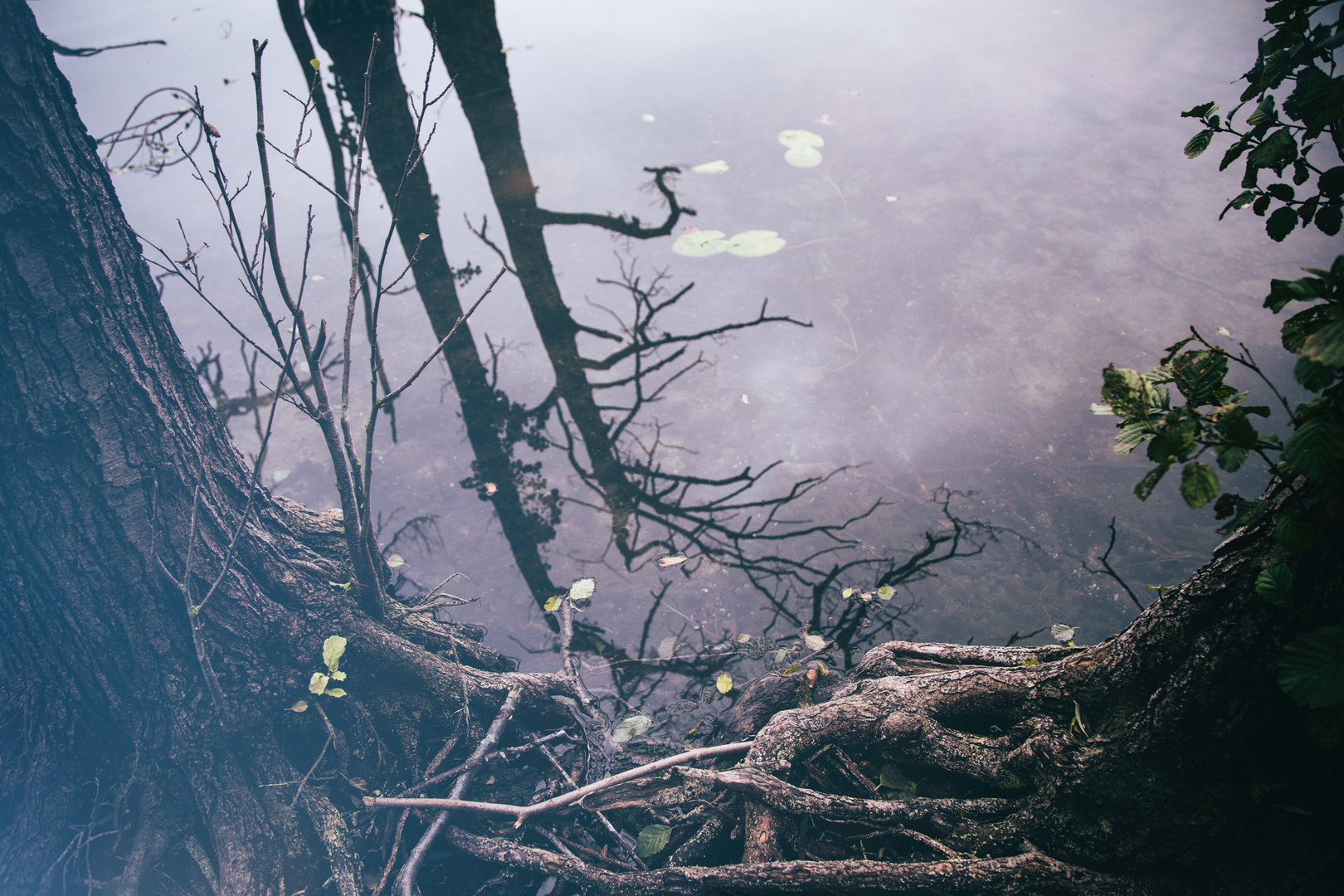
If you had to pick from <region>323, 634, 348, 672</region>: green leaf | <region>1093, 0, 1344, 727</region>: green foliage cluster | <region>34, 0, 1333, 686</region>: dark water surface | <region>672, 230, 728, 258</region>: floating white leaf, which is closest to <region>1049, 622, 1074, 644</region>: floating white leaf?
<region>34, 0, 1333, 686</region>: dark water surface

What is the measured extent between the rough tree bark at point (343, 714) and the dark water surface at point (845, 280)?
1.98 ft

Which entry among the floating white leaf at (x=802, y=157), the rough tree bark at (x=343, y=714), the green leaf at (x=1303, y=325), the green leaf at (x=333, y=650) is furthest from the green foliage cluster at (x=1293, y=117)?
the floating white leaf at (x=802, y=157)

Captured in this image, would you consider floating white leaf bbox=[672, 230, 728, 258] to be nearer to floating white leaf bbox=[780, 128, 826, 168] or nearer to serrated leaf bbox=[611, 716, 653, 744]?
floating white leaf bbox=[780, 128, 826, 168]

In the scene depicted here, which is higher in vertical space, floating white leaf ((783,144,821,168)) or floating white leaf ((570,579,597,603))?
floating white leaf ((783,144,821,168))

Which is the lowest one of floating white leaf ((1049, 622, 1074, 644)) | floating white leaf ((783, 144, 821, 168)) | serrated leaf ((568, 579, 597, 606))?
serrated leaf ((568, 579, 597, 606))

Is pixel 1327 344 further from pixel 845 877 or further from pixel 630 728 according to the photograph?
pixel 630 728

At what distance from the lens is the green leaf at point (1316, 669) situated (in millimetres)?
828

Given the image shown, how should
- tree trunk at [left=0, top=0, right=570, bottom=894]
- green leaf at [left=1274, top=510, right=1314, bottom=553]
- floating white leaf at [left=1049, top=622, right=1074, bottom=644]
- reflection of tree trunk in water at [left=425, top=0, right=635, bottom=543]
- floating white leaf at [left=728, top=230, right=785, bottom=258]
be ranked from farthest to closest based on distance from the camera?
floating white leaf at [left=728, top=230, right=785, bottom=258] < reflection of tree trunk in water at [left=425, top=0, right=635, bottom=543] < floating white leaf at [left=1049, top=622, right=1074, bottom=644] < tree trunk at [left=0, top=0, right=570, bottom=894] < green leaf at [left=1274, top=510, right=1314, bottom=553]

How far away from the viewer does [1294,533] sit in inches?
37.0

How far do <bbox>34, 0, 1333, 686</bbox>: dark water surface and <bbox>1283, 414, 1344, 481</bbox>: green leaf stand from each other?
1.66 meters

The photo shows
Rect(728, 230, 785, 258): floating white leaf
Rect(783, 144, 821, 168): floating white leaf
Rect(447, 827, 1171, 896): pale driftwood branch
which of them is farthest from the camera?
Rect(783, 144, 821, 168): floating white leaf

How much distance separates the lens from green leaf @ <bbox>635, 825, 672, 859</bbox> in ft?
5.84

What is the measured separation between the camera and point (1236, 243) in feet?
12.2

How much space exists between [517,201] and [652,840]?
3.70 meters
